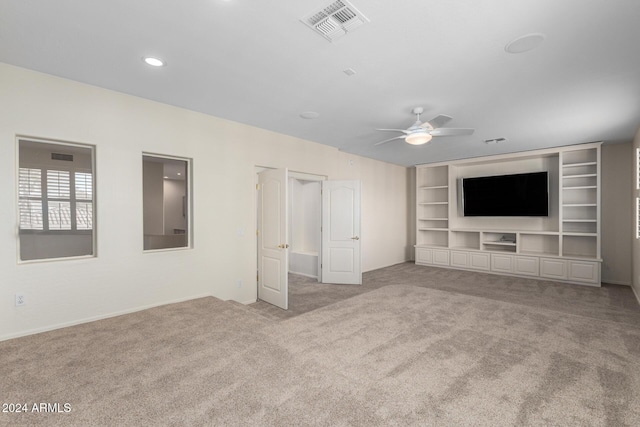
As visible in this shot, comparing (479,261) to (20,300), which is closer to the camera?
(20,300)

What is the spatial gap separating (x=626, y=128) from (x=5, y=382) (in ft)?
25.8

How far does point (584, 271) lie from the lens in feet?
18.3

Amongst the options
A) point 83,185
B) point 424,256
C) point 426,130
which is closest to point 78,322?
point 83,185

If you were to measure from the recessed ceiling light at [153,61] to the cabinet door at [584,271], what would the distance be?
24.3 ft

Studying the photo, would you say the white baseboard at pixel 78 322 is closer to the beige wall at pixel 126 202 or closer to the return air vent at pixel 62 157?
the beige wall at pixel 126 202

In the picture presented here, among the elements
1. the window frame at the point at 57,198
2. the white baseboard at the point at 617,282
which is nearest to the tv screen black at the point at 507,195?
the white baseboard at the point at 617,282

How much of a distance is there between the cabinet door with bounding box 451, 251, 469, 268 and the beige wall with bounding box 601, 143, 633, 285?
2.44 m

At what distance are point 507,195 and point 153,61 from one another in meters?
7.04

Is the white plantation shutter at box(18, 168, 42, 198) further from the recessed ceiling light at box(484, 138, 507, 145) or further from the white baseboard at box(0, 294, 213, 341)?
the recessed ceiling light at box(484, 138, 507, 145)

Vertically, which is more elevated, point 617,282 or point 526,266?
point 526,266

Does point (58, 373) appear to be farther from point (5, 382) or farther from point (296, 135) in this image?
point (296, 135)

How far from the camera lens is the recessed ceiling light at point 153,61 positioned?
8.61 ft

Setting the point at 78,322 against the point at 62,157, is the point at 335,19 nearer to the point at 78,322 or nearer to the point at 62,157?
the point at 62,157

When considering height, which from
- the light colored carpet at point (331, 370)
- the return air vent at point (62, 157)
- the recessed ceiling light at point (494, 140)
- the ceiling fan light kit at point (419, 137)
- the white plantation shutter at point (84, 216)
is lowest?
the light colored carpet at point (331, 370)
